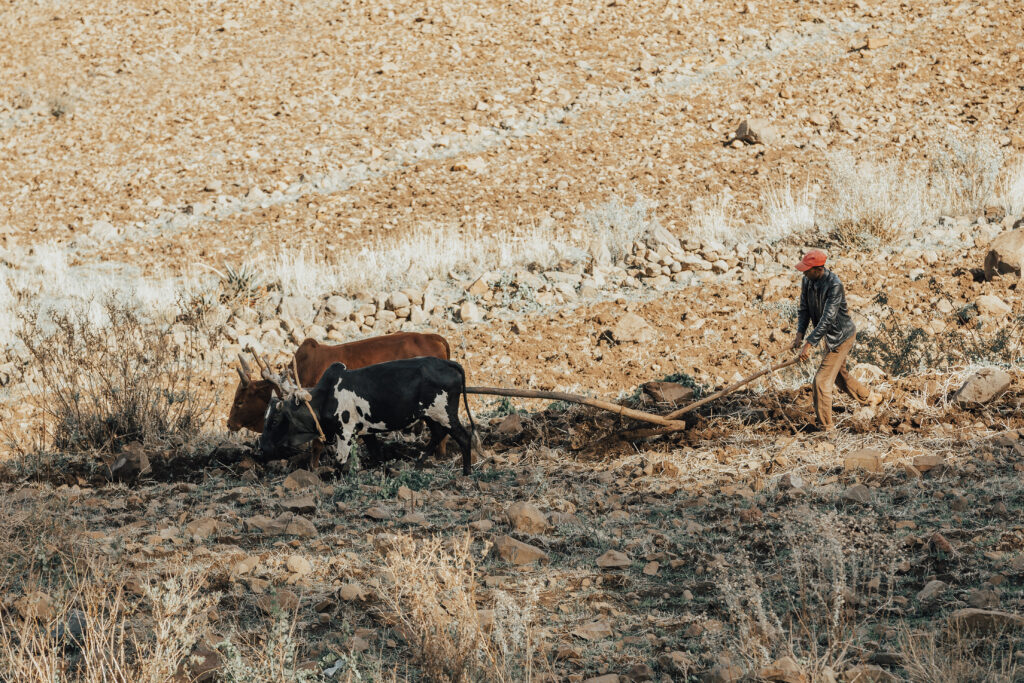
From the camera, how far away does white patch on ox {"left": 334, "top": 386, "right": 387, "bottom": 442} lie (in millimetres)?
7773

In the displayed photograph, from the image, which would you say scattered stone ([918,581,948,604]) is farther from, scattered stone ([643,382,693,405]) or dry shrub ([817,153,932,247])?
dry shrub ([817,153,932,247])

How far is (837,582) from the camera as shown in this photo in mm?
4070

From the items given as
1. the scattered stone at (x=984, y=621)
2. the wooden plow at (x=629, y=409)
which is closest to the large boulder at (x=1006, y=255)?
the wooden plow at (x=629, y=409)

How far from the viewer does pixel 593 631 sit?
14.6ft

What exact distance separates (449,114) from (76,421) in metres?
14.0

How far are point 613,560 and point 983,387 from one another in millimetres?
4442

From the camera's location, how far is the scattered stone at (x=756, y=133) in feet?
62.0

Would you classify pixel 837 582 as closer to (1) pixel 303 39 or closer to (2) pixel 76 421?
(2) pixel 76 421

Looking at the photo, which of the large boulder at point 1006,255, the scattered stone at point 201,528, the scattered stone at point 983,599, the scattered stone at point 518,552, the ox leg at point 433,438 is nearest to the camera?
the scattered stone at point 983,599

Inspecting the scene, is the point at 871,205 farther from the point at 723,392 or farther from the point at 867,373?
the point at 723,392

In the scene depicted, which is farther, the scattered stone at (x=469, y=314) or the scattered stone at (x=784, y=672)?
the scattered stone at (x=469, y=314)

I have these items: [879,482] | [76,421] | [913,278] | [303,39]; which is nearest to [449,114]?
[303,39]

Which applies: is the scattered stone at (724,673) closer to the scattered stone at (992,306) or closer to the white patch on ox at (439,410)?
the white patch on ox at (439,410)

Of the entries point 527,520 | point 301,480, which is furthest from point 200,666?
point 301,480
